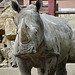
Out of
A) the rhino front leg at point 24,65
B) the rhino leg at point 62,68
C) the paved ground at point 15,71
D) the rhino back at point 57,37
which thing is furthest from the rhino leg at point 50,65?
the paved ground at point 15,71

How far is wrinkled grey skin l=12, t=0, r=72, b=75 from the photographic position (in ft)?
10.8

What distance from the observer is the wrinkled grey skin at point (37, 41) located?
10.8 feet

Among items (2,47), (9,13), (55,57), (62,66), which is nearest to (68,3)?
(9,13)

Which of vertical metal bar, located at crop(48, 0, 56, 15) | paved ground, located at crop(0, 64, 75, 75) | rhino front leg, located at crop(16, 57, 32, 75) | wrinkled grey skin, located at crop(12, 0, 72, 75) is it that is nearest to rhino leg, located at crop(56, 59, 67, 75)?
wrinkled grey skin, located at crop(12, 0, 72, 75)

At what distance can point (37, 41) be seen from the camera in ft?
11.4

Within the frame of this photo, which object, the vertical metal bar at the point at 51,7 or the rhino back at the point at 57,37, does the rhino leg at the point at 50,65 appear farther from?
the vertical metal bar at the point at 51,7

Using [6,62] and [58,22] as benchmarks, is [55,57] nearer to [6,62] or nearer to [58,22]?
[58,22]

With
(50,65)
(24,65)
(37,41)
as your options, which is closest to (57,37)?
(50,65)

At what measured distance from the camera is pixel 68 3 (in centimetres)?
1065

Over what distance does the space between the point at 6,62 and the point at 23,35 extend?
3.61 m

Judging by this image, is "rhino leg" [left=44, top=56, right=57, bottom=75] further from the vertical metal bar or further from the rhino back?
the vertical metal bar

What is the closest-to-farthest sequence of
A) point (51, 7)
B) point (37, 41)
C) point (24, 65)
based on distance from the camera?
point (37, 41) < point (24, 65) < point (51, 7)

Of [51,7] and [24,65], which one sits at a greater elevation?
[51,7]

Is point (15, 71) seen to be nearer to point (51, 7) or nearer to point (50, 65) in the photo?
point (51, 7)
